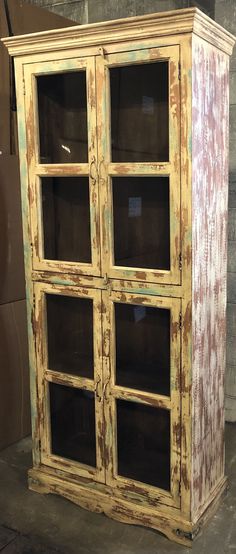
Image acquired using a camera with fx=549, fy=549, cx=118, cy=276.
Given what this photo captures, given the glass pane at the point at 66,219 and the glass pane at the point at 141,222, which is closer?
the glass pane at the point at 141,222

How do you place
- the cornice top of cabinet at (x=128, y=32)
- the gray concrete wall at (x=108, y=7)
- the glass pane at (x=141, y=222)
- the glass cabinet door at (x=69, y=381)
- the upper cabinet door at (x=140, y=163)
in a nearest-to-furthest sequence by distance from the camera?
the cornice top of cabinet at (x=128, y=32), the upper cabinet door at (x=140, y=163), the glass pane at (x=141, y=222), the glass cabinet door at (x=69, y=381), the gray concrete wall at (x=108, y=7)

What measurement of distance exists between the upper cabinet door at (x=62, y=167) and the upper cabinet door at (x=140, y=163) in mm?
55

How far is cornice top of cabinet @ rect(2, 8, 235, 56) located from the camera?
66.6 inches

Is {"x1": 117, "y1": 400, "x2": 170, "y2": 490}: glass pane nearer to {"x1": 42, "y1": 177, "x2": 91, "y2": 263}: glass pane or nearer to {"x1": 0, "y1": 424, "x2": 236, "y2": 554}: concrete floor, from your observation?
{"x1": 0, "y1": 424, "x2": 236, "y2": 554}: concrete floor

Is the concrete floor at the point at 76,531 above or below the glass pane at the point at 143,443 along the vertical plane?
below

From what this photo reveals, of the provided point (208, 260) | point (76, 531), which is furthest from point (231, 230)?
point (76, 531)

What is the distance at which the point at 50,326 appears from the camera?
2236 millimetres

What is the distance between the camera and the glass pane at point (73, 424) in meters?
2.21

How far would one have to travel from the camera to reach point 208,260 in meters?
1.99

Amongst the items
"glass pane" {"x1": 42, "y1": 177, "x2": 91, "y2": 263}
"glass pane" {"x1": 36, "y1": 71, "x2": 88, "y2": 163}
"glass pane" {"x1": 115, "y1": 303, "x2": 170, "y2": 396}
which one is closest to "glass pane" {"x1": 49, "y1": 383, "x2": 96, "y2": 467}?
"glass pane" {"x1": 115, "y1": 303, "x2": 170, "y2": 396}

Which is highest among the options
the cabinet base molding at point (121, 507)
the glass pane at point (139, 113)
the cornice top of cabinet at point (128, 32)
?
the cornice top of cabinet at point (128, 32)

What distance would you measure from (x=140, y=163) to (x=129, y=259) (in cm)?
35

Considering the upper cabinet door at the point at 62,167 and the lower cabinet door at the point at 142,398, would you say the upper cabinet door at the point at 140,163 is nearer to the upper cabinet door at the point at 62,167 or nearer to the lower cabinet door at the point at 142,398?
the upper cabinet door at the point at 62,167

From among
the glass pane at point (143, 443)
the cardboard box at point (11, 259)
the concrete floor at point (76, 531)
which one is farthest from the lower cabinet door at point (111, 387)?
the cardboard box at point (11, 259)
